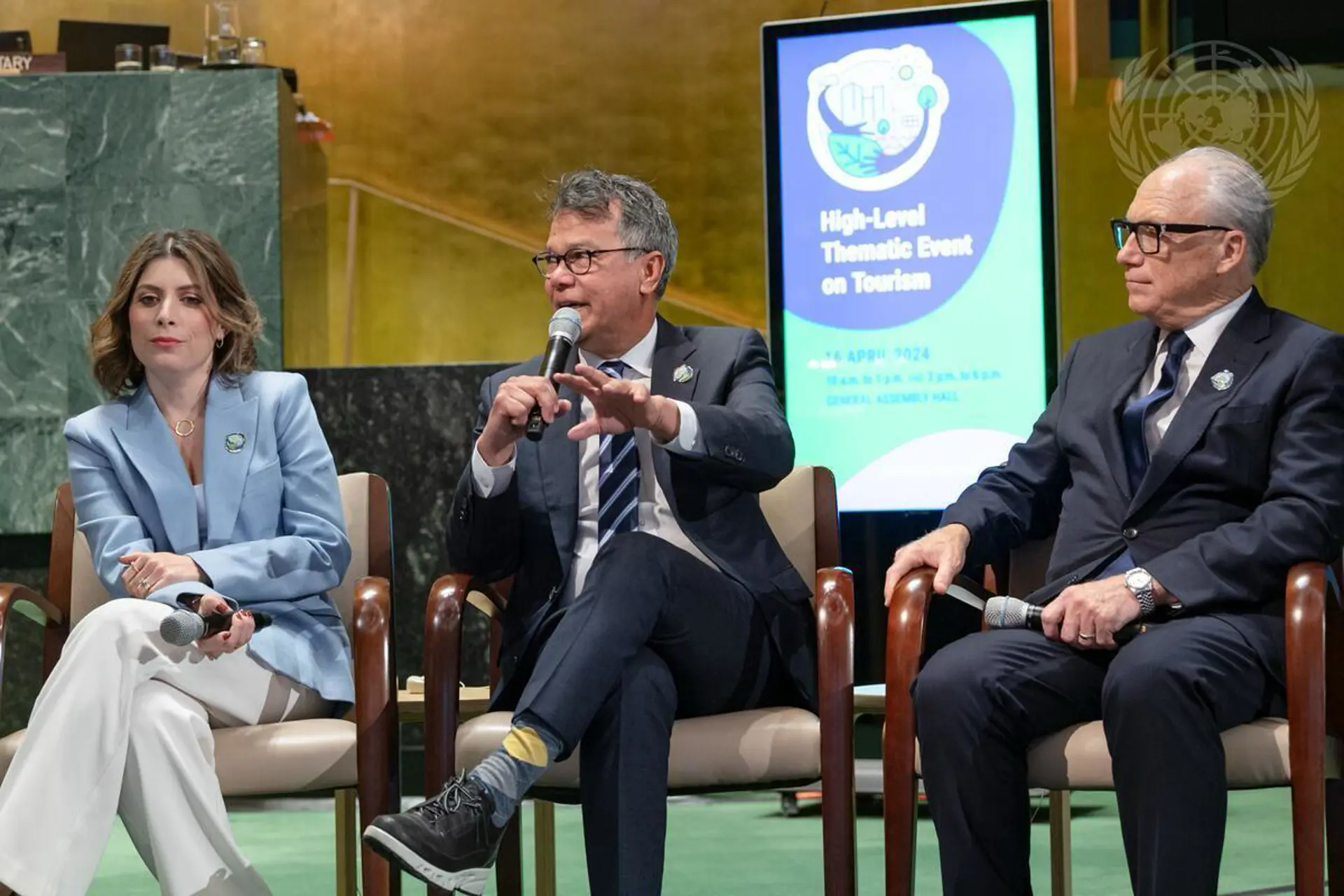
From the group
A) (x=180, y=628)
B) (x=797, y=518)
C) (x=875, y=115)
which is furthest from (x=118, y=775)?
(x=875, y=115)

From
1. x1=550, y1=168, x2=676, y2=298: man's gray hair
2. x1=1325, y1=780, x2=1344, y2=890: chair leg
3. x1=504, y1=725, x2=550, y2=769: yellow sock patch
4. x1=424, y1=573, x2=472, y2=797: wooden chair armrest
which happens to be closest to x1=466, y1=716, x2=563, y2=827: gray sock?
x1=504, y1=725, x2=550, y2=769: yellow sock patch

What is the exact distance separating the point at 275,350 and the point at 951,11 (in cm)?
219

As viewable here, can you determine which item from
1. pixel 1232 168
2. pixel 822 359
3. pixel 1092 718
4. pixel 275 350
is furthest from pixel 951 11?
pixel 1092 718

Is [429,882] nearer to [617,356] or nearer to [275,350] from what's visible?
[617,356]

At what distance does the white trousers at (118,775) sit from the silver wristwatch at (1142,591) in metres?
1.40

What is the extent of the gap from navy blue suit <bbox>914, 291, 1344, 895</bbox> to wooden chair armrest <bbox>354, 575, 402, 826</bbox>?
32.9 inches

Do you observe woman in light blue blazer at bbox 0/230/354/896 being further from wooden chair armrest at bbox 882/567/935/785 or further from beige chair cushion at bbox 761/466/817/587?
wooden chair armrest at bbox 882/567/935/785

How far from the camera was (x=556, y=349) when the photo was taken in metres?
2.60

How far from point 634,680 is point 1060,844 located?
90 cm

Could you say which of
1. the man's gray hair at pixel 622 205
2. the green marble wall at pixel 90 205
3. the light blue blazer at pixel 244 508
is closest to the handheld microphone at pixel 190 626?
the light blue blazer at pixel 244 508

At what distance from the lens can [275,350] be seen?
5117 mm

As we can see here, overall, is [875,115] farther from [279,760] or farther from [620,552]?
[279,760]

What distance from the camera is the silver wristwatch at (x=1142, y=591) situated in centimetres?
258

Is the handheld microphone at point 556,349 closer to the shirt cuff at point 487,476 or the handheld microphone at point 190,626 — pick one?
the shirt cuff at point 487,476
